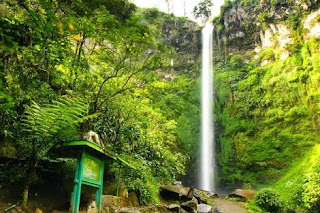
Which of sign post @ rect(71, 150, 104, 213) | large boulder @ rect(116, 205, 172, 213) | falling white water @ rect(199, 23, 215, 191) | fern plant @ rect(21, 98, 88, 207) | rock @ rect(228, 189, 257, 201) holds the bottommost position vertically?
large boulder @ rect(116, 205, 172, 213)

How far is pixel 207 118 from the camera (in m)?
25.2

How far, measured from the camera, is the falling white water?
21859 millimetres

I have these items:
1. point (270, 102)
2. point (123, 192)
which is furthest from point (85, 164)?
point (270, 102)

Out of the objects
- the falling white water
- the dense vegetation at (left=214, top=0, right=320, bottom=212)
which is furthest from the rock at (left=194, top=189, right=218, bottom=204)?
the falling white water

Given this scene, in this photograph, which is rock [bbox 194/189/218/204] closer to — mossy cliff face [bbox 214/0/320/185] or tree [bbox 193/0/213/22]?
mossy cliff face [bbox 214/0/320/185]

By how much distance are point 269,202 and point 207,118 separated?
13.8 metres

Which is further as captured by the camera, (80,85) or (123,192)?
(123,192)

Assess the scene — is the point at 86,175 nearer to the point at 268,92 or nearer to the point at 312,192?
the point at 312,192

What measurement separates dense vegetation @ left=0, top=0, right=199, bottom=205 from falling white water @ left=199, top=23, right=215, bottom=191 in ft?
36.2

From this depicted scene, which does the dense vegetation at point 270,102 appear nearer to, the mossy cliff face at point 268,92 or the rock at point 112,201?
the mossy cliff face at point 268,92

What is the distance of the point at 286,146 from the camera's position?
19.0m

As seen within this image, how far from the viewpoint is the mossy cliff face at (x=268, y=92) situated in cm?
1917

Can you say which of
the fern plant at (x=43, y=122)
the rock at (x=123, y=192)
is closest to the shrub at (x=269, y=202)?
the rock at (x=123, y=192)

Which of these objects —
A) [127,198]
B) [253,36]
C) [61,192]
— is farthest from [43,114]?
[253,36]
